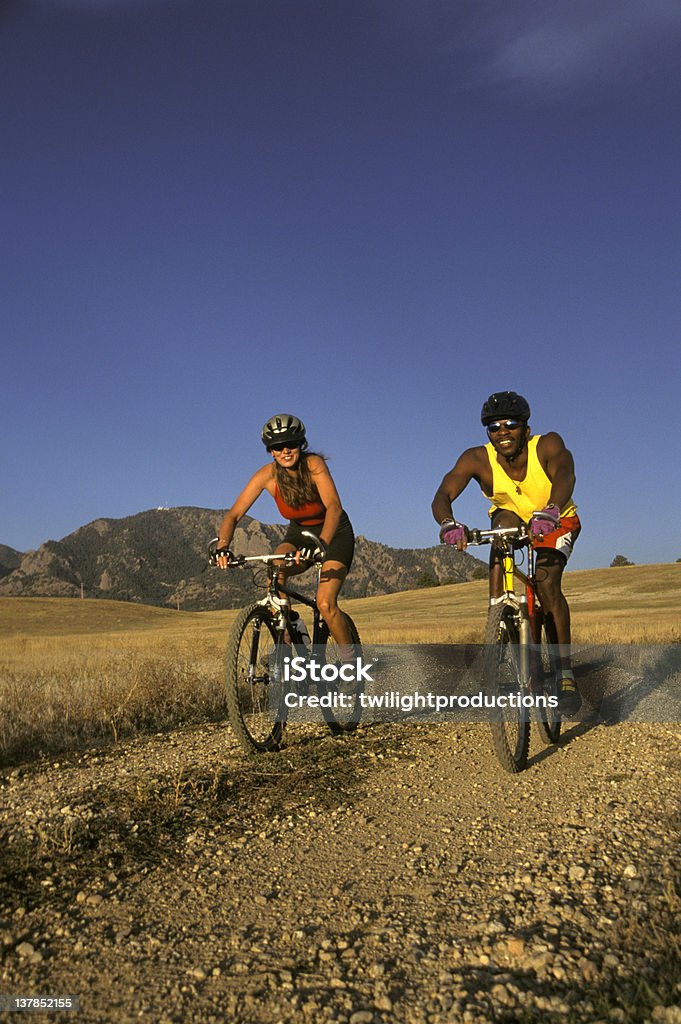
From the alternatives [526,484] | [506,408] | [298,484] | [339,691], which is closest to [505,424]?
[506,408]

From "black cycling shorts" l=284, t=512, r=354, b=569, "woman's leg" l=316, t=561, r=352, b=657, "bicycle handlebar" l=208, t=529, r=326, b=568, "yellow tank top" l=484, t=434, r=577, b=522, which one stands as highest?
"yellow tank top" l=484, t=434, r=577, b=522

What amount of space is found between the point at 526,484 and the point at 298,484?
6.75ft

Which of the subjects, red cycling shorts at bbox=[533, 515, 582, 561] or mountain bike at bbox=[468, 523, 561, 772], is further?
red cycling shorts at bbox=[533, 515, 582, 561]

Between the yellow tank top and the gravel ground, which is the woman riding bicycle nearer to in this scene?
the yellow tank top

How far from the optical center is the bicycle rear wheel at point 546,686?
19.6 feet

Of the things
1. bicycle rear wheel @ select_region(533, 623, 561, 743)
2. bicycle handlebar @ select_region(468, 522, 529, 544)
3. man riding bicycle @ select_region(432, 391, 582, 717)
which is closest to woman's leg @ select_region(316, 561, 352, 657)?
man riding bicycle @ select_region(432, 391, 582, 717)

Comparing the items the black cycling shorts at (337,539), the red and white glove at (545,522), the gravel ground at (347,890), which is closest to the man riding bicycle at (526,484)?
the red and white glove at (545,522)

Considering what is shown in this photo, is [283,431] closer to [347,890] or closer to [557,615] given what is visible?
[557,615]

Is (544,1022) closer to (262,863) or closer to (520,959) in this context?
(520,959)

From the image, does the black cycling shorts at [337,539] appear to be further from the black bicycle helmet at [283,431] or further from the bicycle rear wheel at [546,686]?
the bicycle rear wheel at [546,686]

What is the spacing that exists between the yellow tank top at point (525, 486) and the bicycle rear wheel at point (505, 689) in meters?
1.32

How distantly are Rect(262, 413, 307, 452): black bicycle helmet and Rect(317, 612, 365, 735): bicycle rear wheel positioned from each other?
177cm

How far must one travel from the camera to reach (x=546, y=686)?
6359mm

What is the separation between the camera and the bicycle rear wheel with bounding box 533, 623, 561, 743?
596 cm
